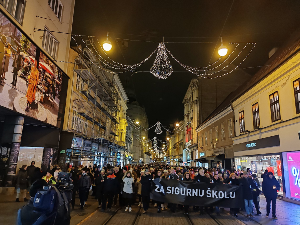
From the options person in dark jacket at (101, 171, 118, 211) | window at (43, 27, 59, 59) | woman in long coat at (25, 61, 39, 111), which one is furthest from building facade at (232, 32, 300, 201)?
window at (43, 27, 59, 59)

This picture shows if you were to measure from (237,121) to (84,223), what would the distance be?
58.8ft

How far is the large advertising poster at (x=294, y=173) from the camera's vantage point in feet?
40.7

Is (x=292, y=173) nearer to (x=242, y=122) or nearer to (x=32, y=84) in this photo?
(x=242, y=122)

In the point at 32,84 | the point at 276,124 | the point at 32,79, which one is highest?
the point at 32,79

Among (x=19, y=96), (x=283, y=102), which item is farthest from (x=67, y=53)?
(x=283, y=102)

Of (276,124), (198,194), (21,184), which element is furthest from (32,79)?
(276,124)

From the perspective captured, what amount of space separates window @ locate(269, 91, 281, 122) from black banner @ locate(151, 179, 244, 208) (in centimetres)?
761

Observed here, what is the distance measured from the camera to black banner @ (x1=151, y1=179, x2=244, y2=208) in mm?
9516

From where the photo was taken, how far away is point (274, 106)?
1530 cm

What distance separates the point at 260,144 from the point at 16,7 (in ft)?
61.5

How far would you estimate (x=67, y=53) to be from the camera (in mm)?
20594

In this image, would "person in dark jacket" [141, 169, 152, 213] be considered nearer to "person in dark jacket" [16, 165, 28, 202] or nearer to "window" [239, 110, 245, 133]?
"person in dark jacket" [16, 165, 28, 202]

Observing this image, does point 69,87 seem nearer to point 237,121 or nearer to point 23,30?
point 23,30

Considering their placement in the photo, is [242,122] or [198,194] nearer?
[198,194]
